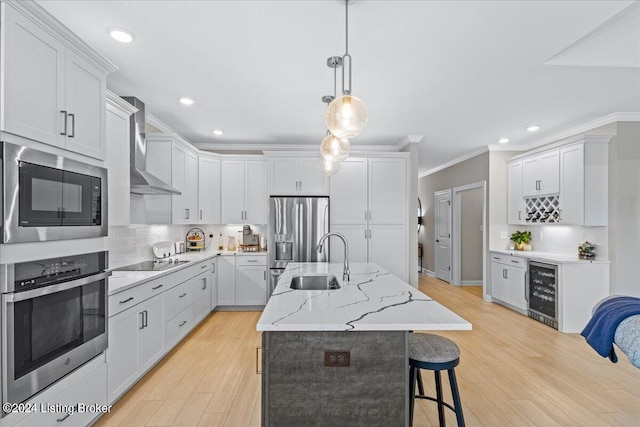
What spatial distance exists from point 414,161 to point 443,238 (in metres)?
3.07

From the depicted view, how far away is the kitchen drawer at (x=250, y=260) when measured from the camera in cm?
489

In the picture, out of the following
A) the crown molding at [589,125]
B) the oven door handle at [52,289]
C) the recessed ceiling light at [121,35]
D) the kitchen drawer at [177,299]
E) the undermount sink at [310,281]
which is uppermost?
the recessed ceiling light at [121,35]

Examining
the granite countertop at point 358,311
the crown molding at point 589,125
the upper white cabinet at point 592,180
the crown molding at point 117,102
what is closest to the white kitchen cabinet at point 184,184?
the crown molding at point 117,102

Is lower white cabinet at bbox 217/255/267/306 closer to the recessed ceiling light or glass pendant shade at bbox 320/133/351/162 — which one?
glass pendant shade at bbox 320/133/351/162

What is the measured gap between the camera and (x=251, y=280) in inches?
193

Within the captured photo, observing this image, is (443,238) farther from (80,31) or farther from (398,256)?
(80,31)

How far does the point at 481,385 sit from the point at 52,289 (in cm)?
311

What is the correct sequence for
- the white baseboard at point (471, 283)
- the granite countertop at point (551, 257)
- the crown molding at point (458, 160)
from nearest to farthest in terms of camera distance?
the granite countertop at point (551, 257)
the crown molding at point (458, 160)
the white baseboard at point (471, 283)

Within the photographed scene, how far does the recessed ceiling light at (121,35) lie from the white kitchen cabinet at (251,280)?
10.5 feet

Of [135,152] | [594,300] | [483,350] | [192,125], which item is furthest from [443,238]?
[135,152]

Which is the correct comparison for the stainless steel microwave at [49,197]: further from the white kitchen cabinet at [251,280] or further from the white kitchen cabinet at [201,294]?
the white kitchen cabinet at [251,280]

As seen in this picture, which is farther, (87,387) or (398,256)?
(398,256)

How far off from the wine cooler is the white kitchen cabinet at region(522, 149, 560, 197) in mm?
1086

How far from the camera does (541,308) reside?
4379 millimetres
